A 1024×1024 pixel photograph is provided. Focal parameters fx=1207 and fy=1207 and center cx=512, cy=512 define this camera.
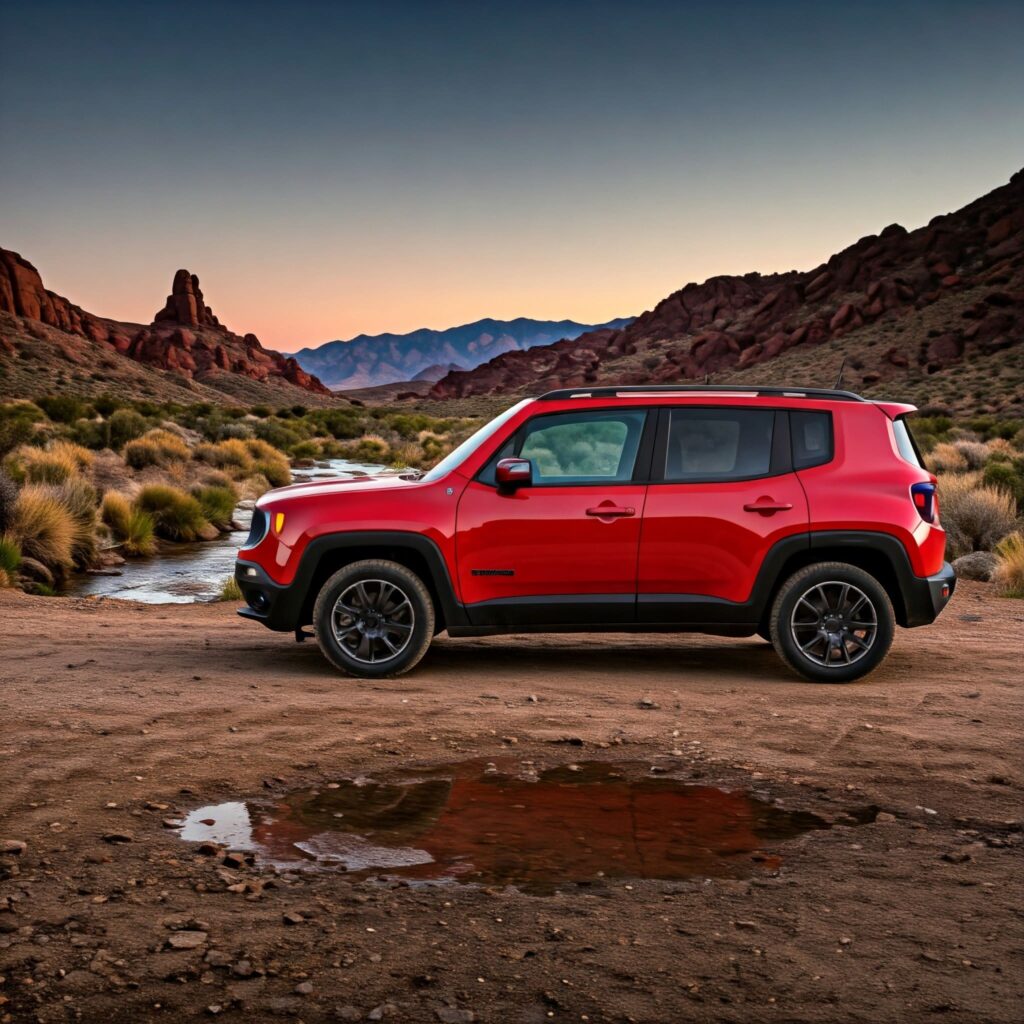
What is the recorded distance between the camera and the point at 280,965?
396 cm

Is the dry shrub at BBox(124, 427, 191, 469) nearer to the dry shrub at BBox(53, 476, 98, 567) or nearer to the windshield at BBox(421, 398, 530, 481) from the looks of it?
the dry shrub at BBox(53, 476, 98, 567)

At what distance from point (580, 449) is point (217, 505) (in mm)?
15769

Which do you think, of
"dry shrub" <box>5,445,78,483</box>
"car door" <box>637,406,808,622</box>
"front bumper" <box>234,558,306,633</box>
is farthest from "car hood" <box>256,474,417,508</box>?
"dry shrub" <box>5,445,78,483</box>

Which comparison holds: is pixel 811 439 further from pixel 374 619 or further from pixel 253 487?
pixel 253 487

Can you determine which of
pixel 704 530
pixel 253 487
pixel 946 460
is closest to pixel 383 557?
pixel 704 530

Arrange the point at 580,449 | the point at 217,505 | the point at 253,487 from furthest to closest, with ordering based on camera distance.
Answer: the point at 253,487 < the point at 217,505 < the point at 580,449

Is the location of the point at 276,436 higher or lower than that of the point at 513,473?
higher

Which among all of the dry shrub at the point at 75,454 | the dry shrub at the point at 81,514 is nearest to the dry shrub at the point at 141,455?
the dry shrub at the point at 75,454

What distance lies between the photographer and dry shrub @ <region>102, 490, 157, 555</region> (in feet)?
65.1

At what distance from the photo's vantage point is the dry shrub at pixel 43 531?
1716 centimetres

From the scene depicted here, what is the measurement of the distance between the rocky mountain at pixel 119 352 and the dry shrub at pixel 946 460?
7527cm

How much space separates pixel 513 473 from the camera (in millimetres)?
8133

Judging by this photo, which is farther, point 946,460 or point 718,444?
point 946,460

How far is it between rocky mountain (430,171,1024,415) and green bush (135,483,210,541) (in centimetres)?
4243
